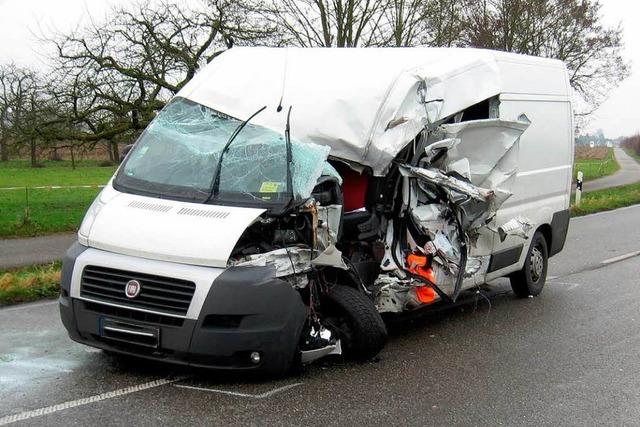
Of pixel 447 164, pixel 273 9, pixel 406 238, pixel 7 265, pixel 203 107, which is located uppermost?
pixel 273 9

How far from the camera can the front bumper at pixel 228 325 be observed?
189 inches

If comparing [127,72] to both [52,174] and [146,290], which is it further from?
[52,174]

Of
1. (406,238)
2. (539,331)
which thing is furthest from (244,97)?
(539,331)

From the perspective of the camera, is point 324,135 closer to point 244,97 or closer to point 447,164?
point 244,97

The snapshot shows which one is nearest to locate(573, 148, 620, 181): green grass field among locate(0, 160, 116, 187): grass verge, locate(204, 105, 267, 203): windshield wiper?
locate(0, 160, 116, 187): grass verge

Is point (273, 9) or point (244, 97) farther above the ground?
point (273, 9)

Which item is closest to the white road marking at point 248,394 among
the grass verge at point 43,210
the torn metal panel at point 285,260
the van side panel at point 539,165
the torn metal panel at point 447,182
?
the torn metal panel at point 285,260

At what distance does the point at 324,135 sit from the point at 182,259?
5.63 ft

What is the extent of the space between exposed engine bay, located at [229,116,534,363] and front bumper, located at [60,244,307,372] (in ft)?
0.64

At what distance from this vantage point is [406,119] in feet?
19.9

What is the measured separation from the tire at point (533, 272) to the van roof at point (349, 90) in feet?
7.91

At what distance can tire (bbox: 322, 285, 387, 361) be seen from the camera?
17.9 ft

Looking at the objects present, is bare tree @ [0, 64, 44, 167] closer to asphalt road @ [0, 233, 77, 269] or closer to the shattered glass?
asphalt road @ [0, 233, 77, 269]

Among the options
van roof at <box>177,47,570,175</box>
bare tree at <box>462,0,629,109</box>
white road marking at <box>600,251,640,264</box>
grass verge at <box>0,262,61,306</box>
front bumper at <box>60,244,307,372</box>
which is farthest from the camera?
bare tree at <box>462,0,629,109</box>
